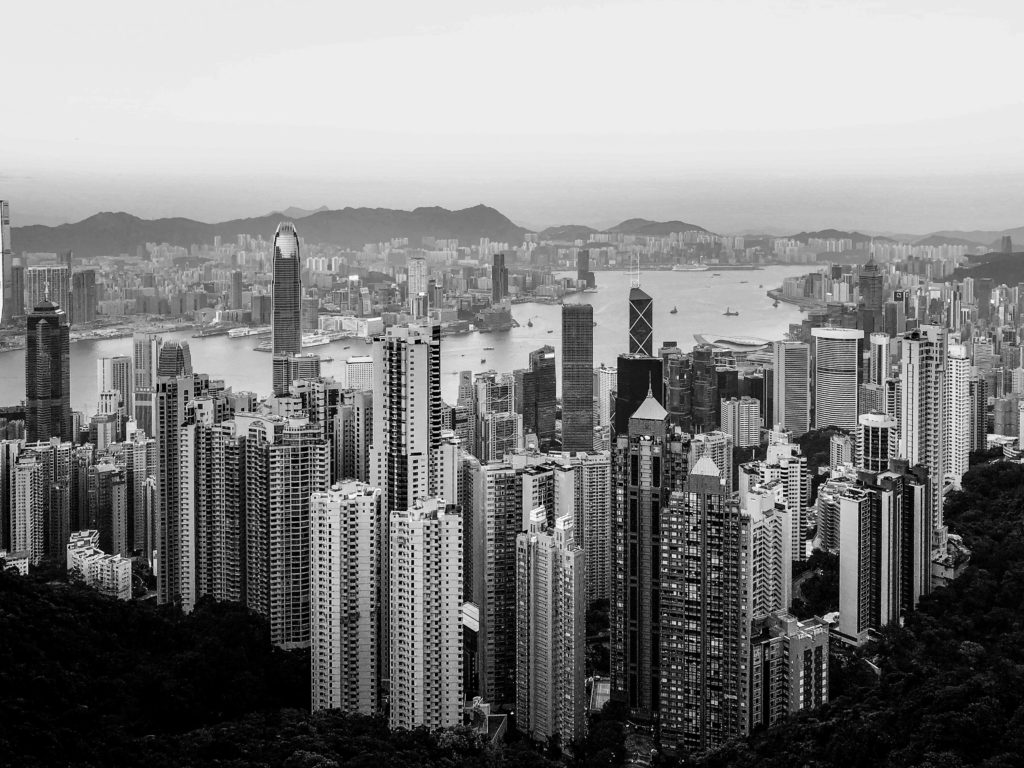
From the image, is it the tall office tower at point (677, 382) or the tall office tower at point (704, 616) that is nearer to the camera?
the tall office tower at point (704, 616)

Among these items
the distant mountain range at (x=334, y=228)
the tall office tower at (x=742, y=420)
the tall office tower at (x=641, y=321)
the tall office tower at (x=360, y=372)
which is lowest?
the tall office tower at (x=742, y=420)

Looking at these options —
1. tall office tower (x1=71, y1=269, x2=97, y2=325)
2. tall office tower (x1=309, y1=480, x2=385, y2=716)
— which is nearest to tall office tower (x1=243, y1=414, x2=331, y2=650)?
tall office tower (x1=309, y1=480, x2=385, y2=716)

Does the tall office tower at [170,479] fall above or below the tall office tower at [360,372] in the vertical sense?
below

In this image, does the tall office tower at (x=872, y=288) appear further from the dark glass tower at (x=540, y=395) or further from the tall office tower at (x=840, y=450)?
the dark glass tower at (x=540, y=395)

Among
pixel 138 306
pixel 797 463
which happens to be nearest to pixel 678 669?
pixel 797 463

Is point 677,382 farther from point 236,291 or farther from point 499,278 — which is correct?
point 236,291

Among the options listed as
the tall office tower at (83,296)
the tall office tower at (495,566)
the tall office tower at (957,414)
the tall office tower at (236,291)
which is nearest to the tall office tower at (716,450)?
the tall office tower at (495,566)

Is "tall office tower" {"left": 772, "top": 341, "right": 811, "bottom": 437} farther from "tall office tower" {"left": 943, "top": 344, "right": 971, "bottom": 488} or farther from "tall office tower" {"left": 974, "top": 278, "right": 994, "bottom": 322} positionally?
"tall office tower" {"left": 974, "top": 278, "right": 994, "bottom": 322}
